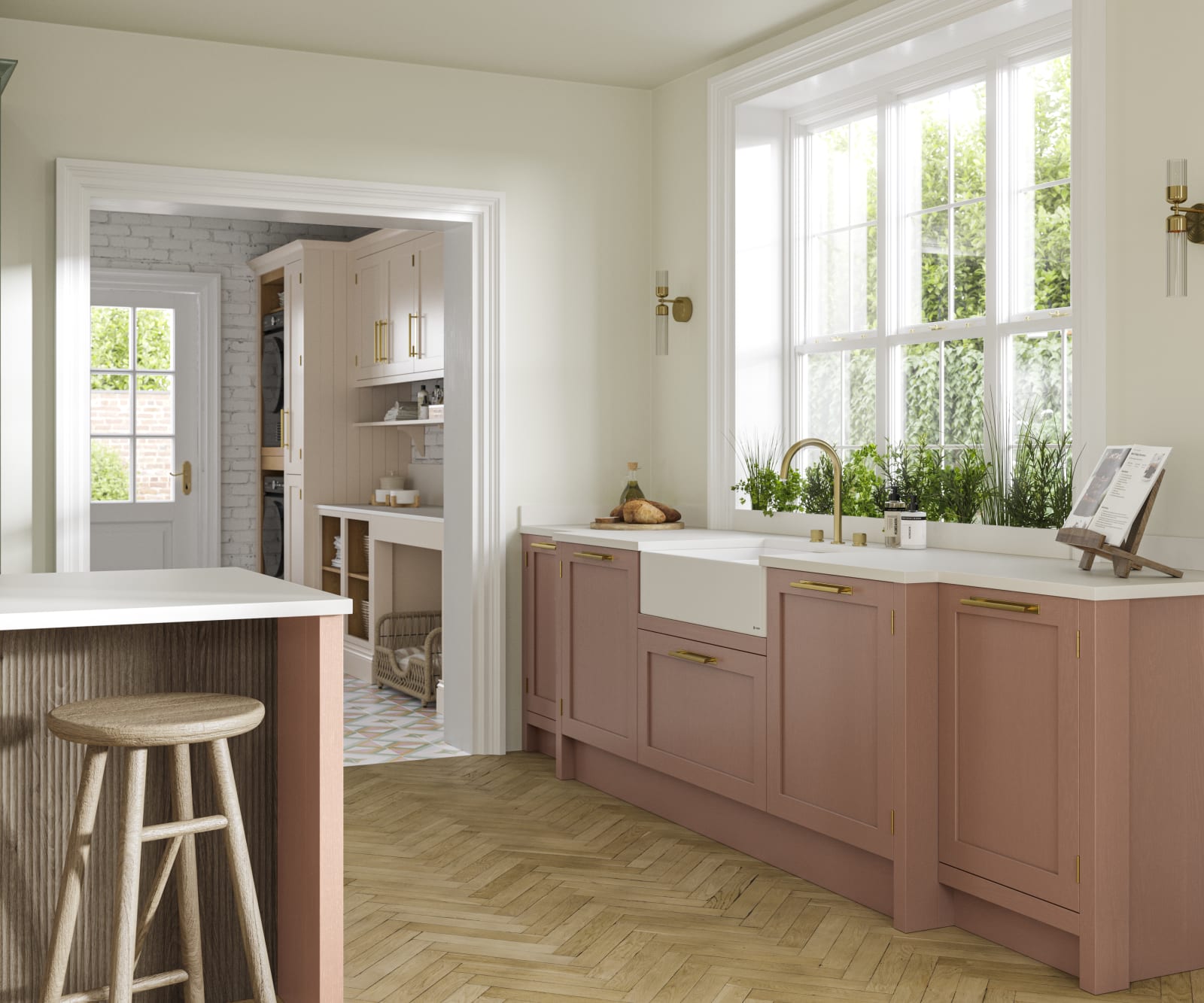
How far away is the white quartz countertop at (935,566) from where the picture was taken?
280 centimetres

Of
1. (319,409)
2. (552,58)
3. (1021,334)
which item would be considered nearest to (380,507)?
(319,409)

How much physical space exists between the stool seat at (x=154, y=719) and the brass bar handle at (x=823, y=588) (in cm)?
157

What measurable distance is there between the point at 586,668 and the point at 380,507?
2.64 metres

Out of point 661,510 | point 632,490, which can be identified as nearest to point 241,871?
point 661,510

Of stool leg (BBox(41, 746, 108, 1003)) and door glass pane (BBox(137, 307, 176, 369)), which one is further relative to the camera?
door glass pane (BBox(137, 307, 176, 369))

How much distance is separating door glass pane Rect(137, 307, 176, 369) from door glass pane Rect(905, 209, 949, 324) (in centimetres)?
507

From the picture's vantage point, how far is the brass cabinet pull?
2.86 metres

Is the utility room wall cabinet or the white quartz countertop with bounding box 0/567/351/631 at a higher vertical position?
the utility room wall cabinet

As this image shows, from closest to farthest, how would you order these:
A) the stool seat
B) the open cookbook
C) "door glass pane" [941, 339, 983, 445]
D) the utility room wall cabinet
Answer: the stool seat < the open cookbook < "door glass pane" [941, 339, 983, 445] < the utility room wall cabinet

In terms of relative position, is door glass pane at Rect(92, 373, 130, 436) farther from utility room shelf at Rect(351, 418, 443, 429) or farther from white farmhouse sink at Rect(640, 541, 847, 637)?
white farmhouse sink at Rect(640, 541, 847, 637)

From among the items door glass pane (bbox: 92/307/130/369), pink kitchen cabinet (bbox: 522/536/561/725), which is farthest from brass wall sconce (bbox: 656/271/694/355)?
door glass pane (bbox: 92/307/130/369)

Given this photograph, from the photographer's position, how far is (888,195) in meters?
4.36

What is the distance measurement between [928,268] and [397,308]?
332 cm

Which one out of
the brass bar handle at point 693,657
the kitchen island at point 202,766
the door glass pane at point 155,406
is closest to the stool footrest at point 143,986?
the kitchen island at point 202,766
